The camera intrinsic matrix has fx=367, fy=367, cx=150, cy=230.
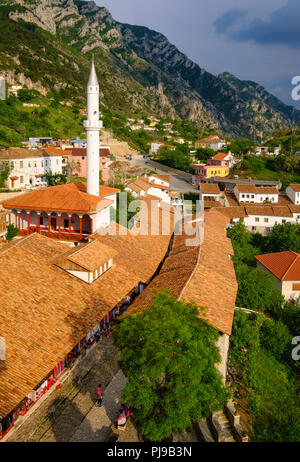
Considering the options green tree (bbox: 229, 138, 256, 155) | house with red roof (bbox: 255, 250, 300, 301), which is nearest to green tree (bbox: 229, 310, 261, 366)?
house with red roof (bbox: 255, 250, 300, 301)

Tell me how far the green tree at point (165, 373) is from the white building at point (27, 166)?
3882 cm

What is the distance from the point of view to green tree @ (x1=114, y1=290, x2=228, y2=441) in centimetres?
1105

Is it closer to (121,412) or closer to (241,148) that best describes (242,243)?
(121,412)

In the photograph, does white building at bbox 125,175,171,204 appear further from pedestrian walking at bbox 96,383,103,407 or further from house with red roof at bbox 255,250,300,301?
pedestrian walking at bbox 96,383,103,407

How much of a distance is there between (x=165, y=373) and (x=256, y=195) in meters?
50.6

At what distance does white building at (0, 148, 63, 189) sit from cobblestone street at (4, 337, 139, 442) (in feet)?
116

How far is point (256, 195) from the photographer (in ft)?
191

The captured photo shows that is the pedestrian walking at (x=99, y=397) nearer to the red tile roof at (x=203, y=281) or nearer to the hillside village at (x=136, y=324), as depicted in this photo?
the hillside village at (x=136, y=324)

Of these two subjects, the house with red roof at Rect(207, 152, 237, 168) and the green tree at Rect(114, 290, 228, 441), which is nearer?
the green tree at Rect(114, 290, 228, 441)

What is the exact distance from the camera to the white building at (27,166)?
4622 centimetres

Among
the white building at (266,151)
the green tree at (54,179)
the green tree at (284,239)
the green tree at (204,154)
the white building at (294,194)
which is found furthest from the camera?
the green tree at (204,154)

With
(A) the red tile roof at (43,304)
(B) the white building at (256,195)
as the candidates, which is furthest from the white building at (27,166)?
(B) the white building at (256,195)

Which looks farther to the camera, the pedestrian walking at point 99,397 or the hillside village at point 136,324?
the pedestrian walking at point 99,397
